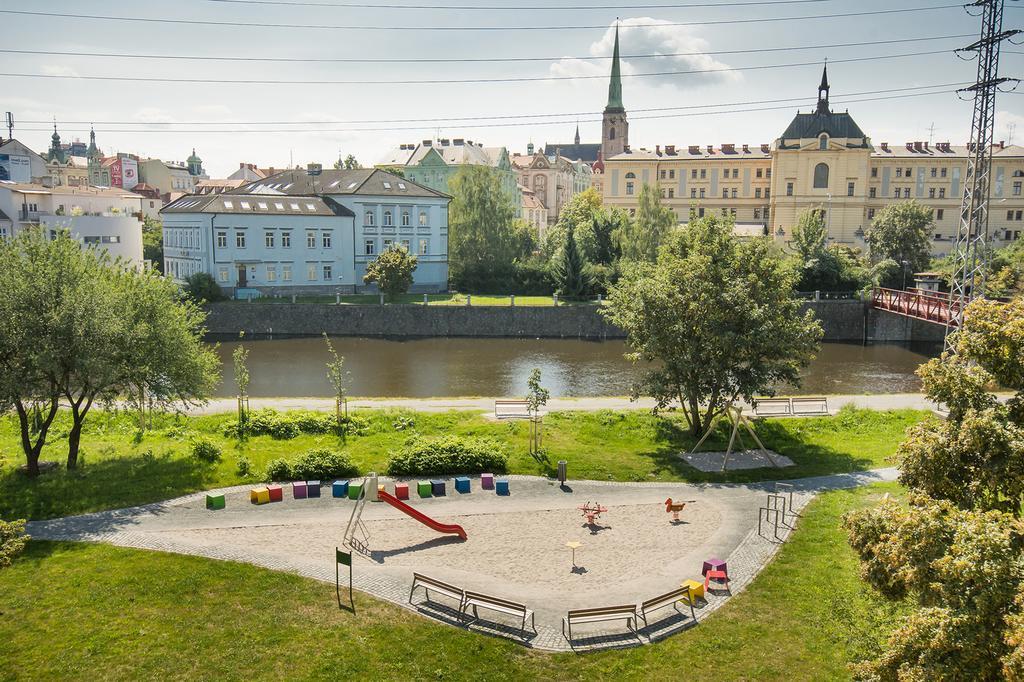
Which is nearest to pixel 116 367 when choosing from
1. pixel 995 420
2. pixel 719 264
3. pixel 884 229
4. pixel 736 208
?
pixel 719 264

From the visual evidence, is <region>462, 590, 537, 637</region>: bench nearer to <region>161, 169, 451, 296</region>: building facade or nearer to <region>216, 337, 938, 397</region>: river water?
<region>216, 337, 938, 397</region>: river water

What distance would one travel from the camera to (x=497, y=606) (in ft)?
49.7

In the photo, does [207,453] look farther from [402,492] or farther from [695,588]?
[695,588]

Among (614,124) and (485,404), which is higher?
(614,124)

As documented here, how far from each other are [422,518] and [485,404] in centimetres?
1470

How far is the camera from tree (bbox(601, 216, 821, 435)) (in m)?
25.8

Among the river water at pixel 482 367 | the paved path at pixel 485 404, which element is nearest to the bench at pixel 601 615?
the paved path at pixel 485 404

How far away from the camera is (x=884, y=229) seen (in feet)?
239

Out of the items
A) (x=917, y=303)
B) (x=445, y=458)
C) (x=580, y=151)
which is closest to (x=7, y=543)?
(x=445, y=458)

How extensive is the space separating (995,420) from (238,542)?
15521 mm

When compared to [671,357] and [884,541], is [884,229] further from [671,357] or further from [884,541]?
[884,541]

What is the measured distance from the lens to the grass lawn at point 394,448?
21.8 meters

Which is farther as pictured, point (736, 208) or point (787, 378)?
point (736, 208)

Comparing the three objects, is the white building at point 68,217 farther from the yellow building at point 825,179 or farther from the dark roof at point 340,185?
the yellow building at point 825,179
